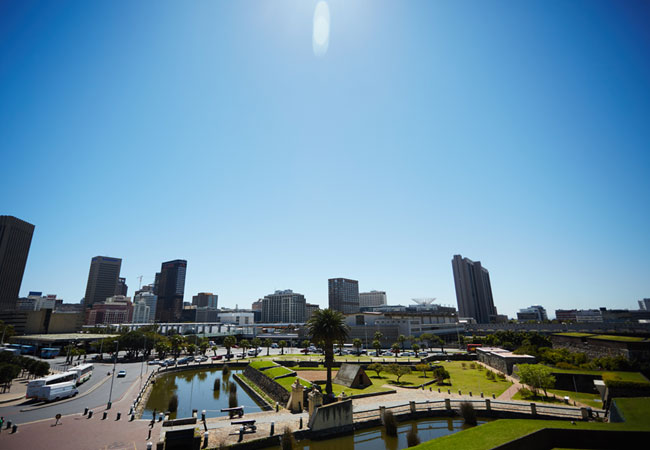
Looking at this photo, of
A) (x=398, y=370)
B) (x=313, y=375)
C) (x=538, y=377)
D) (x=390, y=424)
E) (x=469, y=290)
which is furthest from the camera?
(x=469, y=290)

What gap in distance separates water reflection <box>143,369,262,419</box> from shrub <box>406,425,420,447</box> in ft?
58.7

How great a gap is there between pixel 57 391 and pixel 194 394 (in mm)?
15716

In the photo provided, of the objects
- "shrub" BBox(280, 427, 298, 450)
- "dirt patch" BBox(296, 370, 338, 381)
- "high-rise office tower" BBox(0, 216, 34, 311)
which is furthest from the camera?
"high-rise office tower" BBox(0, 216, 34, 311)

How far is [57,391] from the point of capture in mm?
34281

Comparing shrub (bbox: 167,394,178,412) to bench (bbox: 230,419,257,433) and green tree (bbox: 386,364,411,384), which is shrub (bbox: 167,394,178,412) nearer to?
bench (bbox: 230,419,257,433)

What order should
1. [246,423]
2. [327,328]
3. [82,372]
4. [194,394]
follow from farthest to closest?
[82,372], [194,394], [327,328], [246,423]

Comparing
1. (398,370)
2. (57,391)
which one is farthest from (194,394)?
(398,370)

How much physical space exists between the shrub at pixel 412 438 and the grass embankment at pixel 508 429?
848 centimetres

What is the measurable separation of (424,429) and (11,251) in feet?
704

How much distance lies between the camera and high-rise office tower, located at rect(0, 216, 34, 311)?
154m

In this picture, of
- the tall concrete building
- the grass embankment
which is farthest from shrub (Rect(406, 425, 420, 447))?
the tall concrete building

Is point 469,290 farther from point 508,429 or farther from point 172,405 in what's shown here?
point 508,429

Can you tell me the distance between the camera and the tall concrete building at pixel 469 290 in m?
192

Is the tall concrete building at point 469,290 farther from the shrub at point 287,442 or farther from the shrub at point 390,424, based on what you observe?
the shrub at point 287,442
